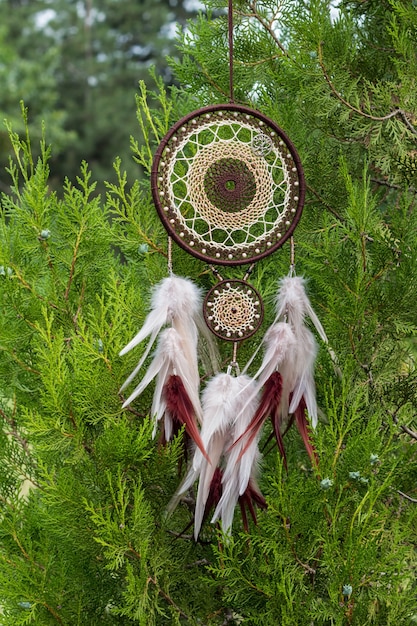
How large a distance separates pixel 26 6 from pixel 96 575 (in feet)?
45.4

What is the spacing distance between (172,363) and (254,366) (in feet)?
0.92

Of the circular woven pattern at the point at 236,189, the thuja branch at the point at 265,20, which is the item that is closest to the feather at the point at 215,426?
the circular woven pattern at the point at 236,189


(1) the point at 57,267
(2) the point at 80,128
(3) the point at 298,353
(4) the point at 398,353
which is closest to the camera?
(3) the point at 298,353

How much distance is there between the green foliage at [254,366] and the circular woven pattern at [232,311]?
0.13 m

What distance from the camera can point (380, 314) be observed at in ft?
5.30

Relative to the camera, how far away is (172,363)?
1553 mm

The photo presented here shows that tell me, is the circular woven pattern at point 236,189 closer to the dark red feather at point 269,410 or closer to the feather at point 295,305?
the feather at point 295,305

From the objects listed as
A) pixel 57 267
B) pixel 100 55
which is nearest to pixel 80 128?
pixel 100 55

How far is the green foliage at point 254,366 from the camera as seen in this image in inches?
59.3

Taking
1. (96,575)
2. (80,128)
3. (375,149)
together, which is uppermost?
(375,149)

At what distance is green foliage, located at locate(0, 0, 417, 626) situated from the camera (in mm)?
1506

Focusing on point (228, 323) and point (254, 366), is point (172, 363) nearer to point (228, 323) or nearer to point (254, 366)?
point (228, 323)

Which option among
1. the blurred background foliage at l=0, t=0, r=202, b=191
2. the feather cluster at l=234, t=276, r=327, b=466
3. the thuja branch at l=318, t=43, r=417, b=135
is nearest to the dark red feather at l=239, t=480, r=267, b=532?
the feather cluster at l=234, t=276, r=327, b=466

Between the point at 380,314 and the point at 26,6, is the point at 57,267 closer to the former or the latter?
the point at 380,314
